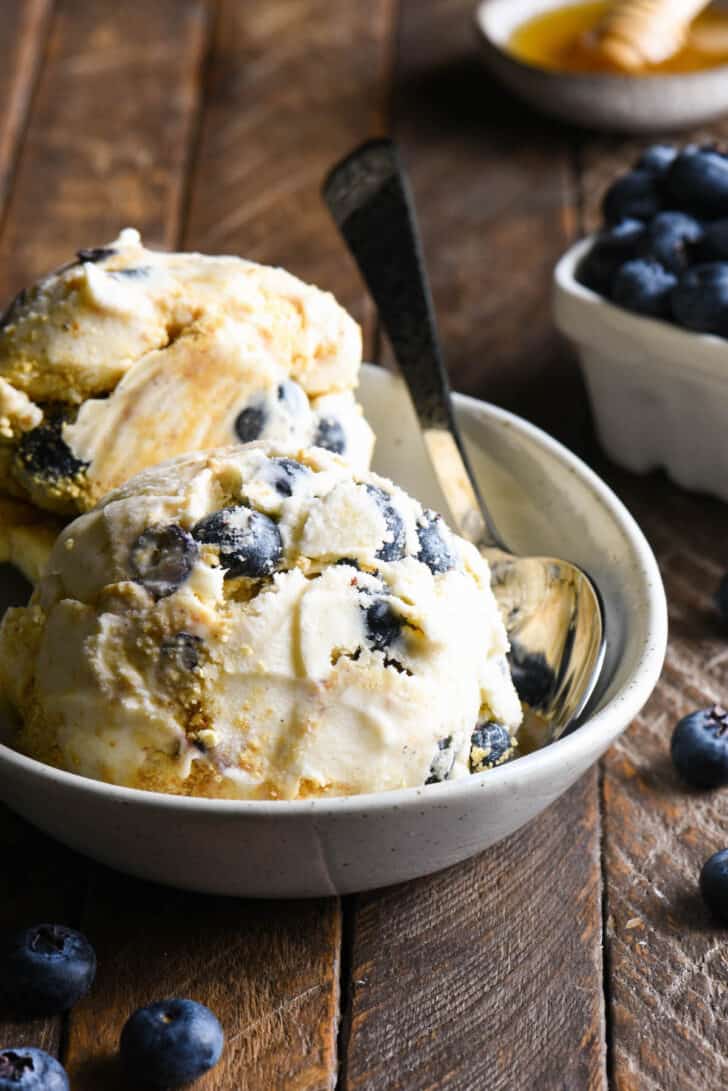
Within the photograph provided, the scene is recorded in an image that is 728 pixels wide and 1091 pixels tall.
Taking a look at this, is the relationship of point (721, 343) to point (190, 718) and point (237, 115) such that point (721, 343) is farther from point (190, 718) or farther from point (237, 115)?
point (237, 115)

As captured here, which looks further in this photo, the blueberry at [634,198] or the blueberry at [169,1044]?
the blueberry at [634,198]

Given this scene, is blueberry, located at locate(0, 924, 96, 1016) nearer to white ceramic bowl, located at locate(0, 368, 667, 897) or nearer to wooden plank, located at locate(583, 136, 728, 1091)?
white ceramic bowl, located at locate(0, 368, 667, 897)

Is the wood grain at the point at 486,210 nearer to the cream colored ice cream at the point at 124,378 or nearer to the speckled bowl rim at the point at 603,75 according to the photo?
the speckled bowl rim at the point at 603,75

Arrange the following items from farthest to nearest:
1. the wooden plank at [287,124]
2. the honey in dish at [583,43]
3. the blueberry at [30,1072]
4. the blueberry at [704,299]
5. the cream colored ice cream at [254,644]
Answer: the honey in dish at [583,43], the wooden plank at [287,124], the blueberry at [704,299], the cream colored ice cream at [254,644], the blueberry at [30,1072]

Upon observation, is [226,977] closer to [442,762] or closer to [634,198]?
→ [442,762]

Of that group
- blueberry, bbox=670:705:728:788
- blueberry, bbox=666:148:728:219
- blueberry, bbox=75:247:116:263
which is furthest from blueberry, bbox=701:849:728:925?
blueberry, bbox=666:148:728:219

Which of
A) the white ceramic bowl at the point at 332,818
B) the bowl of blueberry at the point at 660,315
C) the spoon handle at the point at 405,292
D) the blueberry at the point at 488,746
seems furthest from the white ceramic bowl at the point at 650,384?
the blueberry at the point at 488,746
